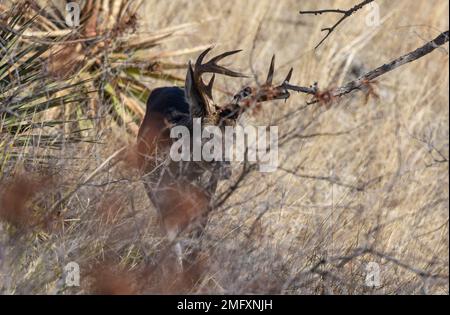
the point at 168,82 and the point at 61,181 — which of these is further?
the point at 168,82

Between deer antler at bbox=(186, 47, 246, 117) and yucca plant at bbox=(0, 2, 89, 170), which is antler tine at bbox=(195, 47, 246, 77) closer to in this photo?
deer antler at bbox=(186, 47, 246, 117)

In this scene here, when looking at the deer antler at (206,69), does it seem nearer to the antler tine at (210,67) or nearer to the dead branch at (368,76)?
the antler tine at (210,67)

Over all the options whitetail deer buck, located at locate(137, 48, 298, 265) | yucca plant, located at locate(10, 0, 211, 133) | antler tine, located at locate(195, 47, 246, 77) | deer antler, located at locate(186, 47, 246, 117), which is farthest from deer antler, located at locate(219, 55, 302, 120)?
yucca plant, located at locate(10, 0, 211, 133)

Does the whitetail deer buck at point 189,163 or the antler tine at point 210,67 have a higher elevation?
the antler tine at point 210,67

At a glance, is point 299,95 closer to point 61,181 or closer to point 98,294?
point 61,181

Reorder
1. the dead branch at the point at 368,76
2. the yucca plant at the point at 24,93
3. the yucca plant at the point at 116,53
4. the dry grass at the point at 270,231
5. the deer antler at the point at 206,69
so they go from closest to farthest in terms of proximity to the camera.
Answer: the dry grass at the point at 270,231, the dead branch at the point at 368,76, the yucca plant at the point at 24,93, the deer antler at the point at 206,69, the yucca plant at the point at 116,53

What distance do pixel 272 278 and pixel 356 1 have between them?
6.72 meters

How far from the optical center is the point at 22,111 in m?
6.07

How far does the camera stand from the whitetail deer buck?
4.75m

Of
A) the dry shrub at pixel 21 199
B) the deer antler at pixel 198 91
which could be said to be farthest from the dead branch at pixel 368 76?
the dry shrub at pixel 21 199

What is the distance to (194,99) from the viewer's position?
6305mm

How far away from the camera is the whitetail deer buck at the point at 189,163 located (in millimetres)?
4754
